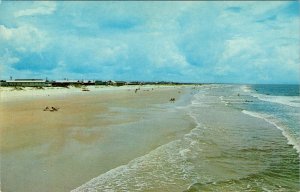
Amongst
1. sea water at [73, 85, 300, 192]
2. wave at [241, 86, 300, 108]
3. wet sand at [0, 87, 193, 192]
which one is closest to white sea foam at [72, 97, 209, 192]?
sea water at [73, 85, 300, 192]

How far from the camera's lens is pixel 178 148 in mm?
14719

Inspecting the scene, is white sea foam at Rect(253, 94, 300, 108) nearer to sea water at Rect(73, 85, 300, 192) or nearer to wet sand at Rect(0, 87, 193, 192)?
wet sand at Rect(0, 87, 193, 192)

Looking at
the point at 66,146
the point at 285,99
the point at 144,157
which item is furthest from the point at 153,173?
the point at 285,99

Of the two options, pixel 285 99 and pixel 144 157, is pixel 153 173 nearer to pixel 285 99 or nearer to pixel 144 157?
pixel 144 157

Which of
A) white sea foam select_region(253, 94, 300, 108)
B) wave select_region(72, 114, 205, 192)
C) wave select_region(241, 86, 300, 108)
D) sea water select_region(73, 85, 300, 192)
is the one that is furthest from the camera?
wave select_region(241, 86, 300, 108)

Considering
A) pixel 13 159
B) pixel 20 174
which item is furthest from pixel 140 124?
pixel 20 174

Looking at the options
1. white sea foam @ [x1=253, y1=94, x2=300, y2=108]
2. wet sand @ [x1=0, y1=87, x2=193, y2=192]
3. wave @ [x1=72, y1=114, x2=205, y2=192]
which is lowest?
wave @ [x1=72, y1=114, x2=205, y2=192]

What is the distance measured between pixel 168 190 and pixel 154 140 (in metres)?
7.06

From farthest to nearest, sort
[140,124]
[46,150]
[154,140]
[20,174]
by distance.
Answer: [140,124] → [154,140] → [46,150] → [20,174]

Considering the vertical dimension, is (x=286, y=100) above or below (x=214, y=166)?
above

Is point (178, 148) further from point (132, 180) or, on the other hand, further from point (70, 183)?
point (70, 183)

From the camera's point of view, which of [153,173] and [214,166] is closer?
[153,173]

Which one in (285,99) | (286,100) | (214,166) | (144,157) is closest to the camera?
(214,166)

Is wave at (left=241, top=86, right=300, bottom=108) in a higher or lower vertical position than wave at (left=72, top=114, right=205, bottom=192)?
higher
